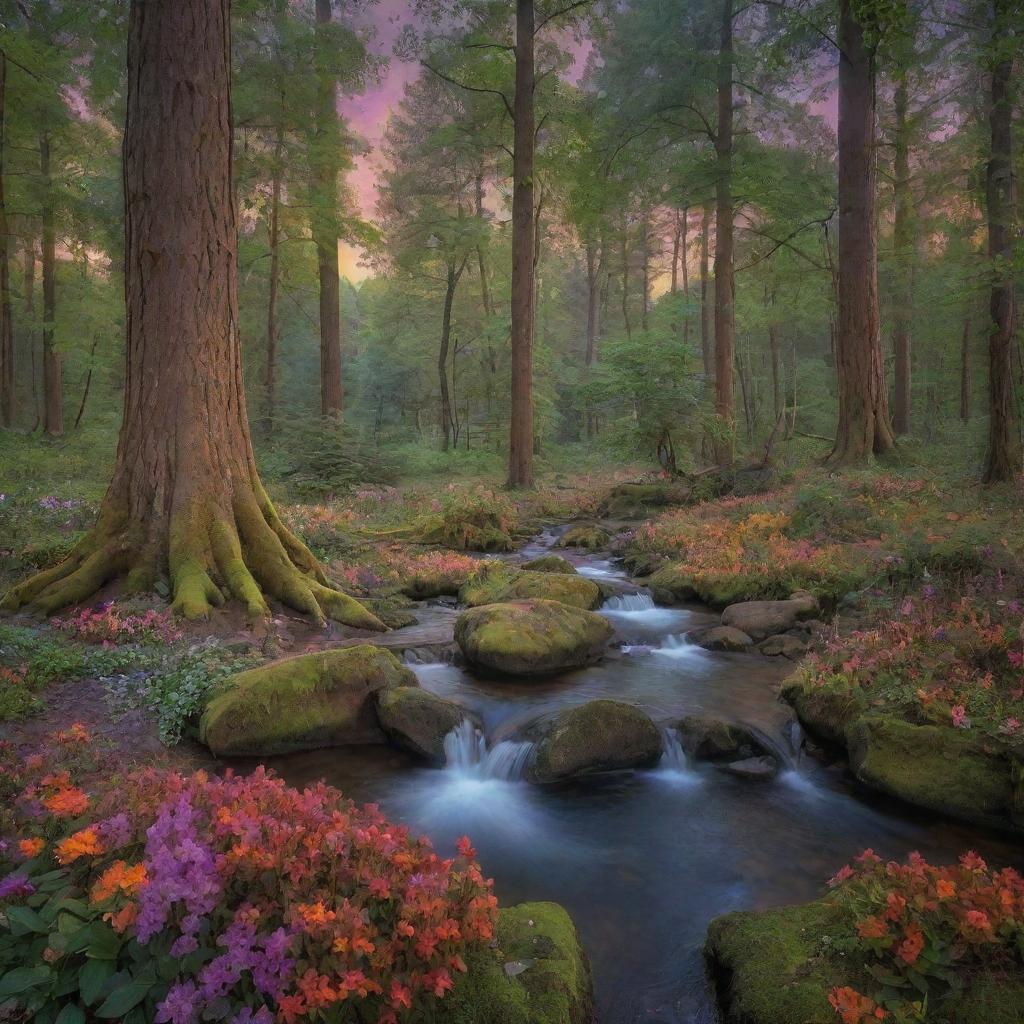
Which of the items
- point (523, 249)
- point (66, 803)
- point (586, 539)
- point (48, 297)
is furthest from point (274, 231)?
point (66, 803)

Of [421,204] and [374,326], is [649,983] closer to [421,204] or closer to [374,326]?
[421,204]

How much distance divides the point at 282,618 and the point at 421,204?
77.7 ft

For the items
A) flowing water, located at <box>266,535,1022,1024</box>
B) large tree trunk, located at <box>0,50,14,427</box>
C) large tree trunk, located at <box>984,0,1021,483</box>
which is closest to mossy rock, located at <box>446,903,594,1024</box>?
flowing water, located at <box>266,535,1022,1024</box>

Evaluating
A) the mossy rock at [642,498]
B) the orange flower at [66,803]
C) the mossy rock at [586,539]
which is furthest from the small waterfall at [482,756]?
the mossy rock at [642,498]

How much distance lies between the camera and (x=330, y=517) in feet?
44.7

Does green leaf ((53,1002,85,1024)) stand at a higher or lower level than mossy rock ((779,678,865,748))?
higher

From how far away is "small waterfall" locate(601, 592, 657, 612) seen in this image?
10070mm

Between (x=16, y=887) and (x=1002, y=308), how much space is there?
47.0 feet

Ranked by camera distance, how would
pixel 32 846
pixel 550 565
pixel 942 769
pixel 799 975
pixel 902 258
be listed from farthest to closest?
pixel 902 258
pixel 550 565
pixel 942 769
pixel 799 975
pixel 32 846

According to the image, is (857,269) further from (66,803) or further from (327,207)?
(66,803)

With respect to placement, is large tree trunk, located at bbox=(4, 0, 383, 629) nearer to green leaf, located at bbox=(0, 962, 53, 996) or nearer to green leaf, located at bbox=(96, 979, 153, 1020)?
green leaf, located at bbox=(0, 962, 53, 996)

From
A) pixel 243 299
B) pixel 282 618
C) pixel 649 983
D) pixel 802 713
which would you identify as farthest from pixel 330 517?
pixel 243 299

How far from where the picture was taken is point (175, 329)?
726cm

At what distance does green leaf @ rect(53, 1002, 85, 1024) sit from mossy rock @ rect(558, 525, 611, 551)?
12.8 metres
